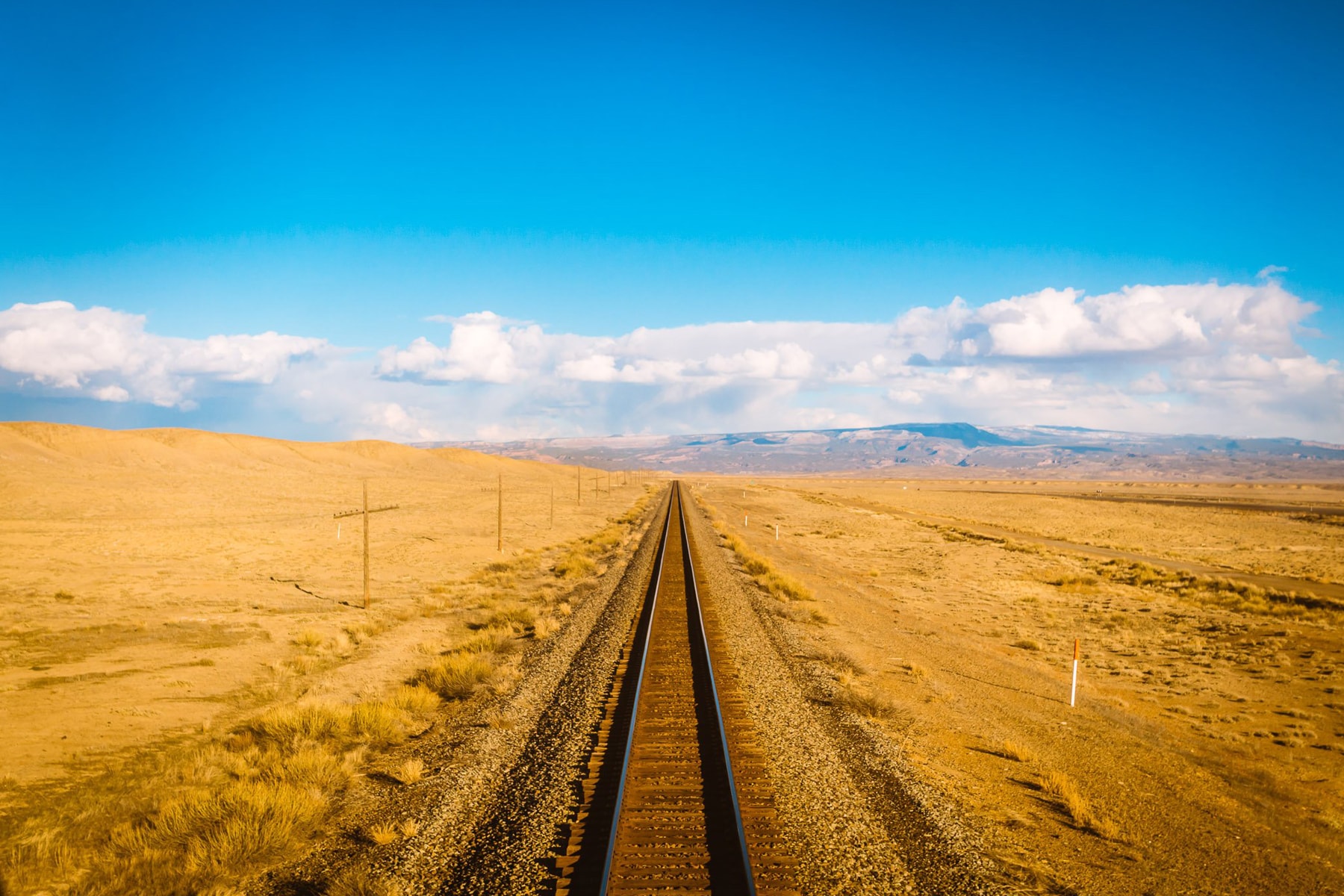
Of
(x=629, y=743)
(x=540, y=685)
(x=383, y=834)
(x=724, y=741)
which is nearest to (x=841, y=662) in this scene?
(x=724, y=741)

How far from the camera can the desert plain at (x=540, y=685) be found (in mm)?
6695

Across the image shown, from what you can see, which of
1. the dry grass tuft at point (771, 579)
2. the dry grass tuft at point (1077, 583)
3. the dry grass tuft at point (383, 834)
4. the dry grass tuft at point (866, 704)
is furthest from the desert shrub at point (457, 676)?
the dry grass tuft at point (1077, 583)

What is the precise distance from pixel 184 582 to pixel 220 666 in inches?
492

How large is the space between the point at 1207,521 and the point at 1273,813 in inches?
2521

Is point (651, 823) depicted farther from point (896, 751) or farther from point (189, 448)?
point (189, 448)

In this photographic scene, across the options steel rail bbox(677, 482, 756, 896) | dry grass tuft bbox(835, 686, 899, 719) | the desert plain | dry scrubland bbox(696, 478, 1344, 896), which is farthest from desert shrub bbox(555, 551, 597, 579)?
dry grass tuft bbox(835, 686, 899, 719)

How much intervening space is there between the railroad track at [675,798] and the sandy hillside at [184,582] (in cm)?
637

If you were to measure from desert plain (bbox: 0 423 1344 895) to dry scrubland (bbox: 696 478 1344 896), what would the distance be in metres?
0.06

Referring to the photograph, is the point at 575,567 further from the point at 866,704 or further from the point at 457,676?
the point at 866,704

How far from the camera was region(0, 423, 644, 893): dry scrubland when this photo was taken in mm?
6688

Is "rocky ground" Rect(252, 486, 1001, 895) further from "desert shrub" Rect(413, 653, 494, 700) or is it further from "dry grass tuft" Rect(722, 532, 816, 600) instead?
"dry grass tuft" Rect(722, 532, 816, 600)

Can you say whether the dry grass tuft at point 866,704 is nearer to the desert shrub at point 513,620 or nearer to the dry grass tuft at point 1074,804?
the dry grass tuft at point 1074,804

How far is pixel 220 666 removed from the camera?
14117 millimetres

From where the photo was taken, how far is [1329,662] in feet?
54.4
